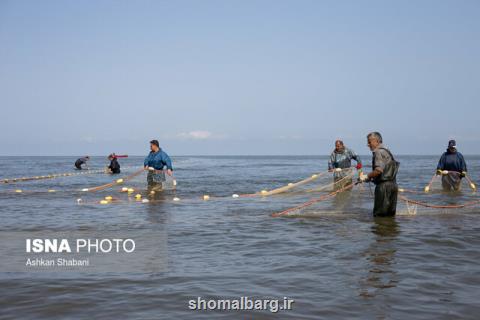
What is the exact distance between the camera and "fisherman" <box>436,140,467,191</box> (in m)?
15.1

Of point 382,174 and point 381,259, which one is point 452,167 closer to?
point 382,174

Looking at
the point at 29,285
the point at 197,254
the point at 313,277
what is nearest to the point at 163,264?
the point at 197,254

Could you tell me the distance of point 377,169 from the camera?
898cm

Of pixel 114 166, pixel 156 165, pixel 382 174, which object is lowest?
pixel 114 166

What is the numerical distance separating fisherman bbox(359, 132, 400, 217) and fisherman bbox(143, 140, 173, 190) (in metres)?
7.13

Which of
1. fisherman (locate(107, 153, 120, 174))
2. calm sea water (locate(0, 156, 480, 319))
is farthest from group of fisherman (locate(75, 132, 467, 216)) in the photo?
fisherman (locate(107, 153, 120, 174))

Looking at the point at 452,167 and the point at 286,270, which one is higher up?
the point at 452,167

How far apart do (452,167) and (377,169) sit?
7777mm

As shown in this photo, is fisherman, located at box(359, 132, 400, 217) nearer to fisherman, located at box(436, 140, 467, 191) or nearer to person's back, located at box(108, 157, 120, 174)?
fisherman, located at box(436, 140, 467, 191)

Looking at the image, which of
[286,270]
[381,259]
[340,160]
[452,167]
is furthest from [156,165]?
[452,167]

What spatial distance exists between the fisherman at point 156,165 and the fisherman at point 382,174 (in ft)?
23.4

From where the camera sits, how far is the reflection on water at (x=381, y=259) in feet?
17.4

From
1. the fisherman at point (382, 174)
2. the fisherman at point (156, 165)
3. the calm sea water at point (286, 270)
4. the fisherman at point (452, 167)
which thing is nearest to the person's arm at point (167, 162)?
the fisherman at point (156, 165)

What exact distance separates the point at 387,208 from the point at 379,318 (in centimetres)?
546
